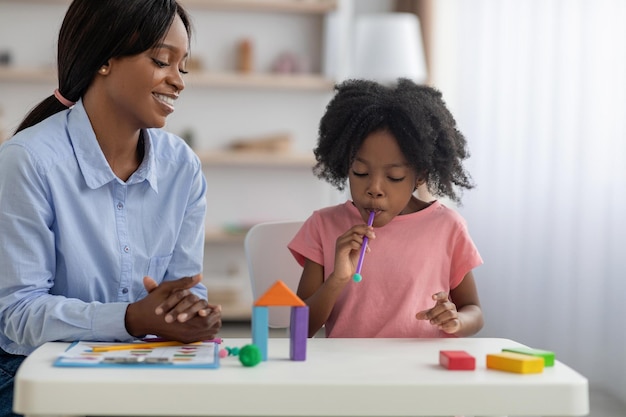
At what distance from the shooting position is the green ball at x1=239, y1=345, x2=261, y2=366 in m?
1.07

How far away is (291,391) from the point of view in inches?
38.1

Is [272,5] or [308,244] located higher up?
[272,5]

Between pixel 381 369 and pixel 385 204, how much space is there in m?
0.57

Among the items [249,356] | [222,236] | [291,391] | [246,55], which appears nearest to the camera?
[291,391]

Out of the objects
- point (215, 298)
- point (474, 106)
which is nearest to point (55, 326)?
point (474, 106)

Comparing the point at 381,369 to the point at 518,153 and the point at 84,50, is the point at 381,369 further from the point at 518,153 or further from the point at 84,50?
the point at 518,153

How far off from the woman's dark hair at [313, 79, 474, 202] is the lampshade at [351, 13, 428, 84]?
2.30 meters

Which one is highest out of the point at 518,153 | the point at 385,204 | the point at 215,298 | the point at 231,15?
the point at 231,15

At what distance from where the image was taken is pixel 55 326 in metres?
1.27

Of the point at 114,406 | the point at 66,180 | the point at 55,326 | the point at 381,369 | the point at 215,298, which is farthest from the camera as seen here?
the point at 215,298

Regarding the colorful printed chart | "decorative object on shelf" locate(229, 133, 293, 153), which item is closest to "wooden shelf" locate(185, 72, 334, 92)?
"decorative object on shelf" locate(229, 133, 293, 153)

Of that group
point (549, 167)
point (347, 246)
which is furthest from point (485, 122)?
point (347, 246)

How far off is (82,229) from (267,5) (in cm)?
Answer: 335

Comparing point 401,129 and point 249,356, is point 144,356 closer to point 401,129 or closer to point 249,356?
point 249,356
